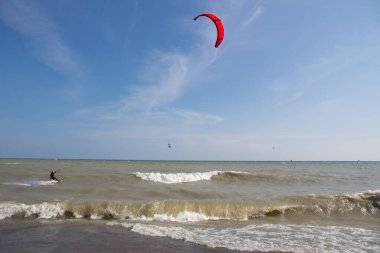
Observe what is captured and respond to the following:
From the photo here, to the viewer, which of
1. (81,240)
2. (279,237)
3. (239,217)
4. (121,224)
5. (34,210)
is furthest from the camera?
(239,217)

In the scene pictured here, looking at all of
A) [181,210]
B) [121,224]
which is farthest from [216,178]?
[121,224]

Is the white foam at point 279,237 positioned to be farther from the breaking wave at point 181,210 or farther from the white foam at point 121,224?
the breaking wave at point 181,210

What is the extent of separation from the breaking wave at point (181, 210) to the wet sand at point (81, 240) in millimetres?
1707

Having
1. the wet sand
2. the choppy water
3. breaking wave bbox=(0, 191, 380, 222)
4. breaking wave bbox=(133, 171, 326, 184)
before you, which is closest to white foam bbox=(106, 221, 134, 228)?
the choppy water

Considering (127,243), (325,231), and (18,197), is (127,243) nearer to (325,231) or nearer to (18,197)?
(325,231)

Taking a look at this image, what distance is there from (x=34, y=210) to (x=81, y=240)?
14.3 ft

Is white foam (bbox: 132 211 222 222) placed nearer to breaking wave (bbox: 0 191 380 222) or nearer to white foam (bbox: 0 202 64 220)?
breaking wave (bbox: 0 191 380 222)

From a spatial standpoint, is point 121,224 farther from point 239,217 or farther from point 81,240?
point 239,217

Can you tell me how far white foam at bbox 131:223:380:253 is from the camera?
7.57m

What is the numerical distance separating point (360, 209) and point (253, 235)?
6786 mm

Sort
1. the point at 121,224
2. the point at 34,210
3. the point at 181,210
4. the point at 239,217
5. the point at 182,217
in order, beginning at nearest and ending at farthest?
the point at 121,224, the point at 34,210, the point at 182,217, the point at 239,217, the point at 181,210

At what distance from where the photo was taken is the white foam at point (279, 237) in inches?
298

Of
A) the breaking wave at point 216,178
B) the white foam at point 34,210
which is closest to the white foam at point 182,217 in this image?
the white foam at point 34,210

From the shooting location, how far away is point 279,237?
854cm
